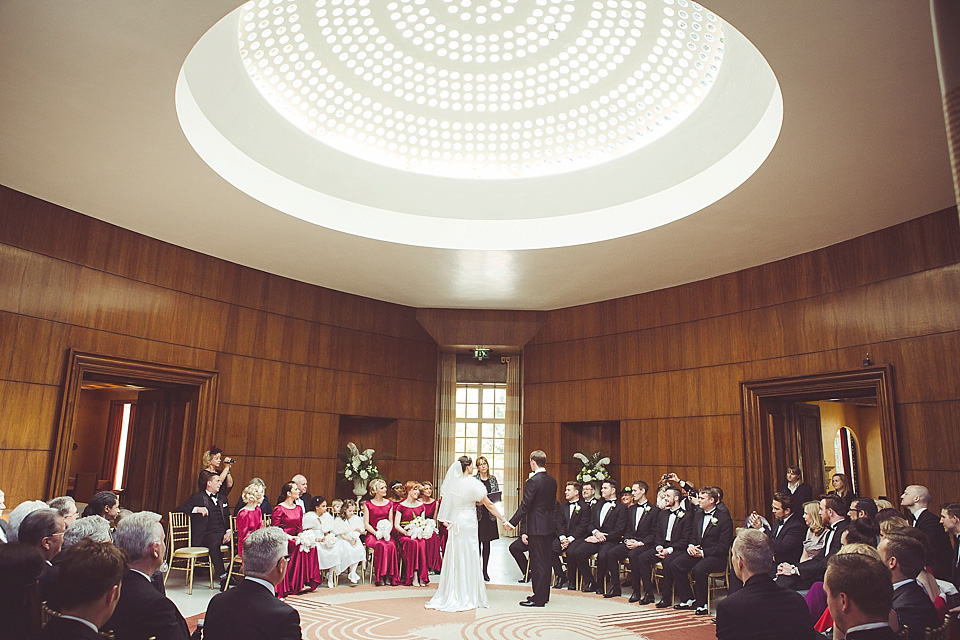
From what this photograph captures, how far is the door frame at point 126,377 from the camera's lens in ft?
26.8

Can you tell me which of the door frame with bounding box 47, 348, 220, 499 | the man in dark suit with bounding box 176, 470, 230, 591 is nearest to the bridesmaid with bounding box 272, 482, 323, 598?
the man in dark suit with bounding box 176, 470, 230, 591

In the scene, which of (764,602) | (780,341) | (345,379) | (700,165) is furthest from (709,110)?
(345,379)

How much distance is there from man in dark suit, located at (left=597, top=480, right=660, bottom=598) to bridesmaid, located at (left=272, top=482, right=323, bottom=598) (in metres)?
3.45

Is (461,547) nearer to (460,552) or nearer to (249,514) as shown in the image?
(460,552)

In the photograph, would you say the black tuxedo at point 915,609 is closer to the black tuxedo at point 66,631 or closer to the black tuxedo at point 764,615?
the black tuxedo at point 764,615

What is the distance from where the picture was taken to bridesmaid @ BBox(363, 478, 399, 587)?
870 centimetres

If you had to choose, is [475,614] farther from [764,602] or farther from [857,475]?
[857,475]

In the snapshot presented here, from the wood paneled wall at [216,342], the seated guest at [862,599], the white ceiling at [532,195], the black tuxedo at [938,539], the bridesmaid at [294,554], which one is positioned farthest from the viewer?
the wood paneled wall at [216,342]

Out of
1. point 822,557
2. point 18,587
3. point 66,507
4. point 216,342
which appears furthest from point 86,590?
point 216,342

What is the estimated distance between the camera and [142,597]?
119 inches

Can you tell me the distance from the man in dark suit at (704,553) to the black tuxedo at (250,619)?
5531 mm

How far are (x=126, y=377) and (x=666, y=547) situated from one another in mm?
7295

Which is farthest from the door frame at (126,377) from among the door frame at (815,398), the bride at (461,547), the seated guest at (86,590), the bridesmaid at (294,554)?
the door frame at (815,398)

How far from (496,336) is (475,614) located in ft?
22.6
